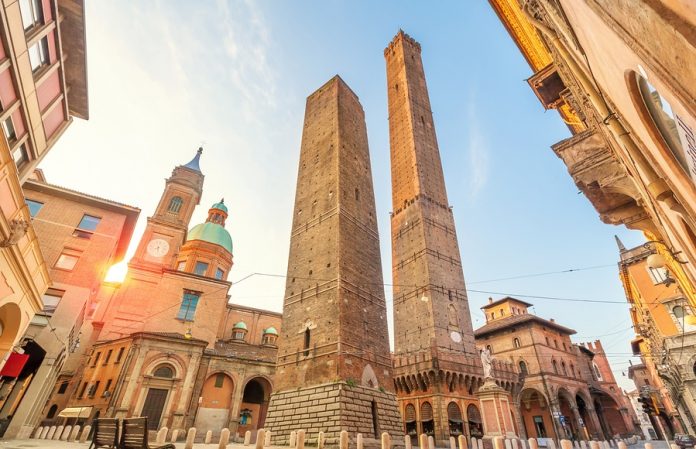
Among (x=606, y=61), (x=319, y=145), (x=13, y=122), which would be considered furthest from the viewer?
(x=319, y=145)

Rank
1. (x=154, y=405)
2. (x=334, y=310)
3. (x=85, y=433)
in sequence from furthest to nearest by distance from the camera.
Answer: (x=154, y=405), (x=85, y=433), (x=334, y=310)

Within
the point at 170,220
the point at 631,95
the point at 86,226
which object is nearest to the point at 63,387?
the point at 86,226

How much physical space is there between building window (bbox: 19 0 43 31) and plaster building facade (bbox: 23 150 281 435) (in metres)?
14.3

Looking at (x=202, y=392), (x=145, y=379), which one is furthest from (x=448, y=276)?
(x=145, y=379)

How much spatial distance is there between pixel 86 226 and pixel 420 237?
24736 millimetres

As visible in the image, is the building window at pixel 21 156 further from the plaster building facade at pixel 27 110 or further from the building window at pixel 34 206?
the building window at pixel 34 206

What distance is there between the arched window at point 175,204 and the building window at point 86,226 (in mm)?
12423

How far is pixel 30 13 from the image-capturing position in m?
7.96

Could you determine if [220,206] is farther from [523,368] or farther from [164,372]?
[523,368]

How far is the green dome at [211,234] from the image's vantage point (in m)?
32.2

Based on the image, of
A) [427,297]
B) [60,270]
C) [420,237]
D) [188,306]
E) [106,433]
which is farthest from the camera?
[420,237]

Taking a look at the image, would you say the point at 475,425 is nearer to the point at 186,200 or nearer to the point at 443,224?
the point at 443,224

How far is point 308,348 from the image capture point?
592 inches

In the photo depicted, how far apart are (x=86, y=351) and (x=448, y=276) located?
95.5ft
